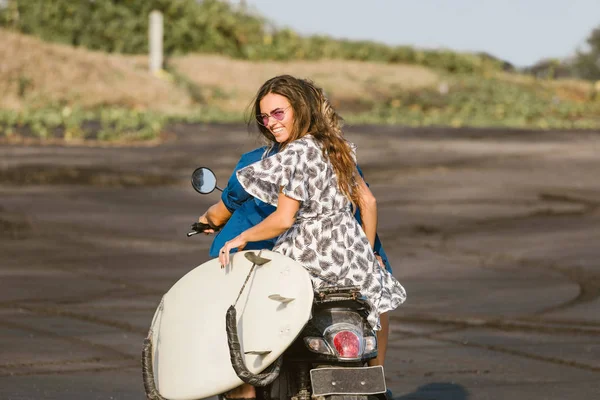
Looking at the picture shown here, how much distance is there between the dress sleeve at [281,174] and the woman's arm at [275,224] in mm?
34

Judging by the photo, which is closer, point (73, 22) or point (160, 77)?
point (160, 77)

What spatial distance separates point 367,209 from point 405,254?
8.33 m

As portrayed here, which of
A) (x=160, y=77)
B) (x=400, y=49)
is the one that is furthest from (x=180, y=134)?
(x=400, y=49)

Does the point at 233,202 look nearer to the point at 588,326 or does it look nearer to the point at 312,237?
the point at 312,237

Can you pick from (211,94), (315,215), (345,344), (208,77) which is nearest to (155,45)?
(208,77)

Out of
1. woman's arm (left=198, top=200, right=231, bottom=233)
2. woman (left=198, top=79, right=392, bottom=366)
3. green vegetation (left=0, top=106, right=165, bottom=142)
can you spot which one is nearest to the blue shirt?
woman (left=198, top=79, right=392, bottom=366)

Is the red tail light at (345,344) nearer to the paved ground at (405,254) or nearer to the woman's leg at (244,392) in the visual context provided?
the woman's leg at (244,392)

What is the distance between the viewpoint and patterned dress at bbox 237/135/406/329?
5223mm

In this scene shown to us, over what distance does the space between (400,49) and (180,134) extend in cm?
2252

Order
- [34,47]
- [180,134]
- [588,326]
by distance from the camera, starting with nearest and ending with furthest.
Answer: [588,326] < [180,134] < [34,47]

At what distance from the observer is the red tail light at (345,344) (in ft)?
16.6

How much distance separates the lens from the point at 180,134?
22797mm

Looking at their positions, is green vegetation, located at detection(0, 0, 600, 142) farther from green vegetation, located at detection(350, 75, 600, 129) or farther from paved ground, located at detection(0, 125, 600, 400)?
paved ground, located at detection(0, 125, 600, 400)

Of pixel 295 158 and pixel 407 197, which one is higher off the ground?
pixel 295 158
